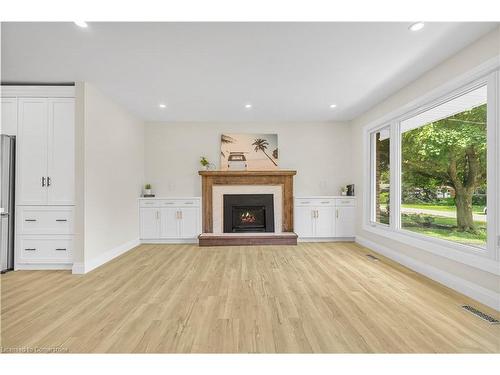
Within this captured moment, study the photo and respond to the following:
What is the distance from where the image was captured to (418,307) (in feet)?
7.86

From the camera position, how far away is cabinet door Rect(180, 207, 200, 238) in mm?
5449

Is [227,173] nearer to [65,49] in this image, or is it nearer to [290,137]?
[290,137]

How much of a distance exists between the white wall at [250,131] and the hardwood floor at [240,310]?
7.69 feet

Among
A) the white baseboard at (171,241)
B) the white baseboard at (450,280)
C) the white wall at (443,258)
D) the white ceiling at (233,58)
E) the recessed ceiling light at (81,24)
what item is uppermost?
the white ceiling at (233,58)

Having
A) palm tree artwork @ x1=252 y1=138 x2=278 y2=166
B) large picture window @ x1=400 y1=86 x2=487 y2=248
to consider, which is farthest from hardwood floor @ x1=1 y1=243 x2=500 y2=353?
palm tree artwork @ x1=252 y1=138 x2=278 y2=166

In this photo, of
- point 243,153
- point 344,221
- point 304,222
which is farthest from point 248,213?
point 344,221

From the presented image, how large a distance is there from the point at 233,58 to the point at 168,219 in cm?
362

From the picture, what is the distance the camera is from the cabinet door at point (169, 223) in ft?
17.8

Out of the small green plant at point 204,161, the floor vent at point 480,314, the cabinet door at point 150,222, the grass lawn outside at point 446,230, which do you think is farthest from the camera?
the small green plant at point 204,161

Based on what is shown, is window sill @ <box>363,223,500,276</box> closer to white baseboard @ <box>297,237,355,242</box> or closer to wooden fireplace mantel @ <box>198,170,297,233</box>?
white baseboard @ <box>297,237,355,242</box>

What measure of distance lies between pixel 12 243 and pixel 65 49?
107 inches

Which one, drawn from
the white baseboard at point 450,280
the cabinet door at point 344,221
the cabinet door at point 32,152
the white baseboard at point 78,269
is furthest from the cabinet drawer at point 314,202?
the cabinet door at point 32,152

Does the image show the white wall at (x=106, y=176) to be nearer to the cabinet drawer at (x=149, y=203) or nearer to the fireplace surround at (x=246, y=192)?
the cabinet drawer at (x=149, y=203)

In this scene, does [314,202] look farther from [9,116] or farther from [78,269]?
[9,116]
